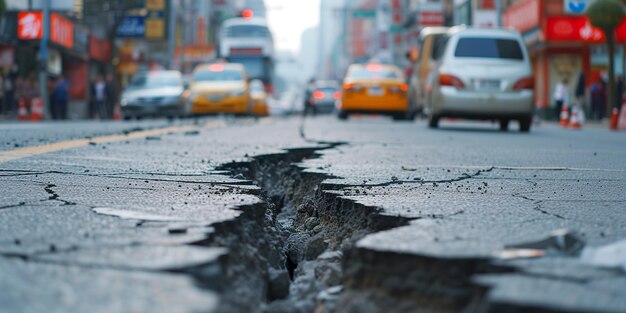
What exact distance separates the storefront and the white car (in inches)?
618

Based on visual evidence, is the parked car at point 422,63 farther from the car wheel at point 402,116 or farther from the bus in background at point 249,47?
the bus in background at point 249,47

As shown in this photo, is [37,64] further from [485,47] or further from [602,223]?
[602,223]

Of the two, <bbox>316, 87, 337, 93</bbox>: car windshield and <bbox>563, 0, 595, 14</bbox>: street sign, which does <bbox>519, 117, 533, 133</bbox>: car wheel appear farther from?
<bbox>316, 87, 337, 93</bbox>: car windshield

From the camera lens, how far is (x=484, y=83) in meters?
15.1

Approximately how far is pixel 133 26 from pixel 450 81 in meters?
27.2

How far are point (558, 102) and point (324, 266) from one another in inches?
1014

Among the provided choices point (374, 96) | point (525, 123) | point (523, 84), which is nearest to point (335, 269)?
point (523, 84)

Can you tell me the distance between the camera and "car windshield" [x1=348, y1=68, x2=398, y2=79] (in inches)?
872

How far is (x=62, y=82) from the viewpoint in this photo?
28.4 meters

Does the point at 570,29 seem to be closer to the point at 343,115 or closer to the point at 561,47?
the point at 561,47

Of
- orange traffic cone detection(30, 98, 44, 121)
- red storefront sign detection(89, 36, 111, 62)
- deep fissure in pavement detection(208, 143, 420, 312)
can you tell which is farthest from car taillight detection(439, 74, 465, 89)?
red storefront sign detection(89, 36, 111, 62)

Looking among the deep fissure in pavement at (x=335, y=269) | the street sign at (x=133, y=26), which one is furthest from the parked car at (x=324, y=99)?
the deep fissure in pavement at (x=335, y=269)

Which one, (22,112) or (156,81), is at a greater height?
(156,81)

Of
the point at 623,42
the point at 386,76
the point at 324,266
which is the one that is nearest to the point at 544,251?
the point at 324,266
